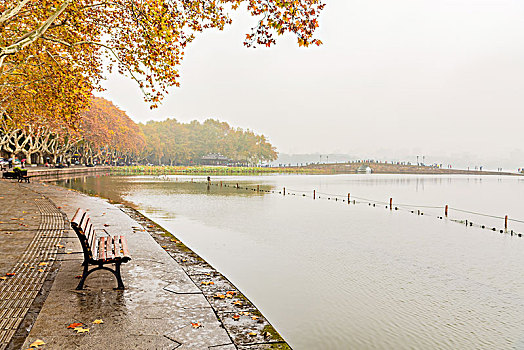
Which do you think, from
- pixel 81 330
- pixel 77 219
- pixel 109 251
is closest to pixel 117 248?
pixel 109 251

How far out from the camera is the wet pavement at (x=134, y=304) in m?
4.72

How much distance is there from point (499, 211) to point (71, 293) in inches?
1245

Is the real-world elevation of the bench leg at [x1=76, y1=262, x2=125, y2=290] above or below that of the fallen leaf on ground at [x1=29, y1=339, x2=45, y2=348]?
above

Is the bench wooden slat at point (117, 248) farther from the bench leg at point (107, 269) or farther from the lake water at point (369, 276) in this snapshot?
the lake water at point (369, 276)

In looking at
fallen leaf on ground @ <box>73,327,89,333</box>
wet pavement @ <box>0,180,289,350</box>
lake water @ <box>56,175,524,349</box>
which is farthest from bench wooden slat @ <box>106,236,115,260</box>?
lake water @ <box>56,175,524,349</box>

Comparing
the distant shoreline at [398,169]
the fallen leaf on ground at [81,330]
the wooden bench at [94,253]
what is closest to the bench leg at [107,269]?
the wooden bench at [94,253]

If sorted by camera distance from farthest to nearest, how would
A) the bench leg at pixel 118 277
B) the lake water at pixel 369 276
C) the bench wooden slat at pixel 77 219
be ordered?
the lake water at pixel 369 276, the bench leg at pixel 118 277, the bench wooden slat at pixel 77 219

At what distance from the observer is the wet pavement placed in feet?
15.5

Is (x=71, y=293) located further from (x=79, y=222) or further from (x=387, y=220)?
(x=387, y=220)

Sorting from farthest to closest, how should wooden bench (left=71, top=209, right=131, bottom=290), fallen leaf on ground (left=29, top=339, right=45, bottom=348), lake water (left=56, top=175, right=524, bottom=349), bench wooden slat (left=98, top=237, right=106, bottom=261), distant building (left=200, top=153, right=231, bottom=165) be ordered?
distant building (left=200, top=153, right=231, bottom=165) < lake water (left=56, top=175, right=524, bottom=349) < bench wooden slat (left=98, top=237, right=106, bottom=261) < wooden bench (left=71, top=209, right=131, bottom=290) < fallen leaf on ground (left=29, top=339, right=45, bottom=348)

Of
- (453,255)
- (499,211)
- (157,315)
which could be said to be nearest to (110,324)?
(157,315)

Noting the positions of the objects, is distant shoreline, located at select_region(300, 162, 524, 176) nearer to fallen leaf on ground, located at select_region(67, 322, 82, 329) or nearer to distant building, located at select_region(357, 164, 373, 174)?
distant building, located at select_region(357, 164, 373, 174)

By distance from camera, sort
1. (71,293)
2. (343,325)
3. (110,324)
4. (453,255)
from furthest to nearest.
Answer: (453,255), (343,325), (71,293), (110,324)

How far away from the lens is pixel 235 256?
1147 centimetres
